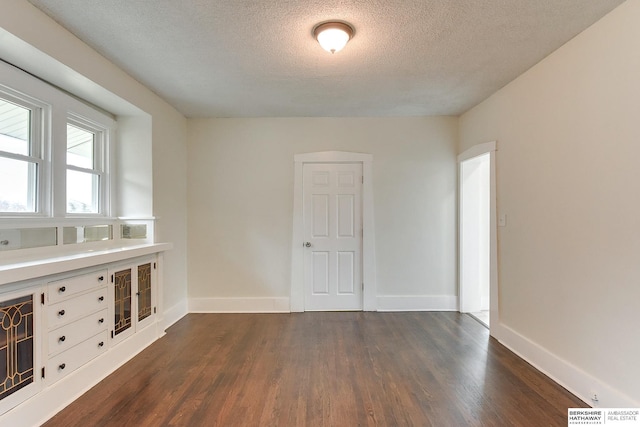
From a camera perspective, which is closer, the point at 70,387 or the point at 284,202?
the point at 70,387

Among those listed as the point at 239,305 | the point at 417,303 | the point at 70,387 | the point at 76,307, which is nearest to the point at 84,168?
the point at 76,307

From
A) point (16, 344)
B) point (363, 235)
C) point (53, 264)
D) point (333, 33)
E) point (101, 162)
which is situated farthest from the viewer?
point (363, 235)

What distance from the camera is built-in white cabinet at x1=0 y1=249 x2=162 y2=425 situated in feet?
5.76

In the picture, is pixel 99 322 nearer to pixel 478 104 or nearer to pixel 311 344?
pixel 311 344

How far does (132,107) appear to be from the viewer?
297cm

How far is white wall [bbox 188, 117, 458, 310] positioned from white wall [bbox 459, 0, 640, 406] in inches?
42.9

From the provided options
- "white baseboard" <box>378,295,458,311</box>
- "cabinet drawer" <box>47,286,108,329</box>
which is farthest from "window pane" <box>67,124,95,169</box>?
"white baseboard" <box>378,295,458,311</box>

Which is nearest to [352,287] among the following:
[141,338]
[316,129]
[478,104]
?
[316,129]

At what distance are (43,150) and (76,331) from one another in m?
1.42

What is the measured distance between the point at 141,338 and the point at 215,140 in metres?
2.52

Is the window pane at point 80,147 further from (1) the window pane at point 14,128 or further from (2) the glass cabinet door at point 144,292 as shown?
(2) the glass cabinet door at point 144,292

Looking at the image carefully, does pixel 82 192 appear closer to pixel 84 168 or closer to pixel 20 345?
pixel 84 168

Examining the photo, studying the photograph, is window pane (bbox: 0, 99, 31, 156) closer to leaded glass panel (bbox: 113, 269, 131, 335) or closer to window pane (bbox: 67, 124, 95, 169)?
window pane (bbox: 67, 124, 95, 169)

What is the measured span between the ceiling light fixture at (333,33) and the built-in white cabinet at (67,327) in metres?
2.42
